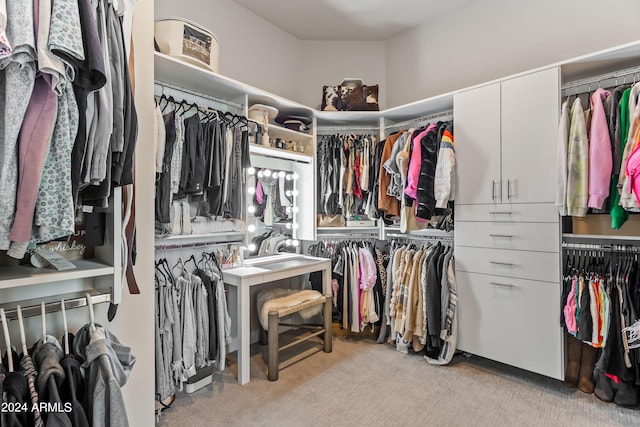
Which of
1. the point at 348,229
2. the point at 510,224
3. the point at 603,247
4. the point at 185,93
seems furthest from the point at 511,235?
the point at 185,93

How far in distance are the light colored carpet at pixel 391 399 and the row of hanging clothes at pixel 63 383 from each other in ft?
3.89

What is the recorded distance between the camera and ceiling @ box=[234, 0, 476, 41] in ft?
9.76

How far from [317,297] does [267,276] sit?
0.51 meters

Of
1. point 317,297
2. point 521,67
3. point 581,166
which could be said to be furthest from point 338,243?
point 521,67

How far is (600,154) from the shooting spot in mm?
1963

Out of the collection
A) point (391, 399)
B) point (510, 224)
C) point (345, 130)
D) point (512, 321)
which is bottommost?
point (391, 399)

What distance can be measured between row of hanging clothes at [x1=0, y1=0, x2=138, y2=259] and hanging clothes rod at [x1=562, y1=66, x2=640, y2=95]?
286cm

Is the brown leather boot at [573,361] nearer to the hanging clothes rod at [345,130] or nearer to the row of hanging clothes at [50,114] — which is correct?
the hanging clothes rod at [345,130]

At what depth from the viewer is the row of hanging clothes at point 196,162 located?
2088mm

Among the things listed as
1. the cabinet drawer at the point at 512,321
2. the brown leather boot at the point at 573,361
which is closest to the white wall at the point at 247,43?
the cabinet drawer at the point at 512,321

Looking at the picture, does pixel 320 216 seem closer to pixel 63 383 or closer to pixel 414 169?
pixel 414 169

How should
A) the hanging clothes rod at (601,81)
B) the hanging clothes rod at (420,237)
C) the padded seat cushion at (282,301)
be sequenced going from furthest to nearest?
the hanging clothes rod at (420,237), the padded seat cushion at (282,301), the hanging clothes rod at (601,81)

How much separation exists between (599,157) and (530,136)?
1.35 feet

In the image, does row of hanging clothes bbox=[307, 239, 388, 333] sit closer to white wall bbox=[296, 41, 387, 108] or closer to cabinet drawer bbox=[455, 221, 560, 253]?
cabinet drawer bbox=[455, 221, 560, 253]
